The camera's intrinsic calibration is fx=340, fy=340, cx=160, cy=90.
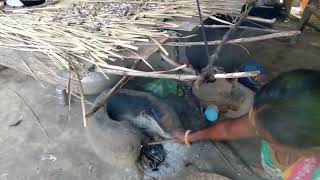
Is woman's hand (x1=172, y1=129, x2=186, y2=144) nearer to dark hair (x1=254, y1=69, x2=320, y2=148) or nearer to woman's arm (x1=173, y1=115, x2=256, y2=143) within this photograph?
woman's arm (x1=173, y1=115, x2=256, y2=143)

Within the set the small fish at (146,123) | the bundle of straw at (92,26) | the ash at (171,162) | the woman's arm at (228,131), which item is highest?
the bundle of straw at (92,26)

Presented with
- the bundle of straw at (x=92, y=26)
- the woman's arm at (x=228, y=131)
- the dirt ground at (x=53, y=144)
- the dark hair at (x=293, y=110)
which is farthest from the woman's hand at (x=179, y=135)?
the dark hair at (x=293, y=110)

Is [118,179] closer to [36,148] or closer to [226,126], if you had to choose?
[36,148]

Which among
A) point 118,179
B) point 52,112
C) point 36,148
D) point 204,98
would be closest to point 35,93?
point 52,112

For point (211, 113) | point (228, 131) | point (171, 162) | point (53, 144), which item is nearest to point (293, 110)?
point (228, 131)

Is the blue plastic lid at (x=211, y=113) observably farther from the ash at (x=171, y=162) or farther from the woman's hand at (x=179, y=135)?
the woman's hand at (x=179, y=135)

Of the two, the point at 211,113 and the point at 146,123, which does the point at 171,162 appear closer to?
the point at 146,123

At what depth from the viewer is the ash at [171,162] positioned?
245 cm

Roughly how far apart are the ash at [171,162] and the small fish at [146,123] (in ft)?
0.48

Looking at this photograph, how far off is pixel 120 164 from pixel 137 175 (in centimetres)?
15

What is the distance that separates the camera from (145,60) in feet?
5.70

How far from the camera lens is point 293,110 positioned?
1.24 meters

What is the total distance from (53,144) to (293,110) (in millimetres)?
2179

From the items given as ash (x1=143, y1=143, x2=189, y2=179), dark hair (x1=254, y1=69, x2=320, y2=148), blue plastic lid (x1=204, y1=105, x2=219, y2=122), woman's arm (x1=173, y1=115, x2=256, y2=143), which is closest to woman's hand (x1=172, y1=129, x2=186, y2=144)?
woman's arm (x1=173, y1=115, x2=256, y2=143)
